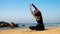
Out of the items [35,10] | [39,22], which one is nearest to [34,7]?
[35,10]

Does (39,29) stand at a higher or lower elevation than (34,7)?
lower

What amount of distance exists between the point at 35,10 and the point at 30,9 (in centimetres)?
79

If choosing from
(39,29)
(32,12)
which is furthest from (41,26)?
(32,12)

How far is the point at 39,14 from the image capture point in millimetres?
16562

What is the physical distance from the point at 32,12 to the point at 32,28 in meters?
1.63

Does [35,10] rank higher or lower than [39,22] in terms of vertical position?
higher

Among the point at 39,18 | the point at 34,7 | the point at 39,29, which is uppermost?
the point at 34,7

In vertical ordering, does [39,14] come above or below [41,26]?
above

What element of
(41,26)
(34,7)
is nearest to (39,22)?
(41,26)

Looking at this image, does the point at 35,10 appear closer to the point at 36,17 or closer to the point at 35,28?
the point at 36,17

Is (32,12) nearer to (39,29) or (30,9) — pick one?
(30,9)

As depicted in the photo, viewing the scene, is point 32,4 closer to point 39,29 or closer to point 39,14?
point 39,14

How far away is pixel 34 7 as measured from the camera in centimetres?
1681

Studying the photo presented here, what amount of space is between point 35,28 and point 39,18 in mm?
1084
